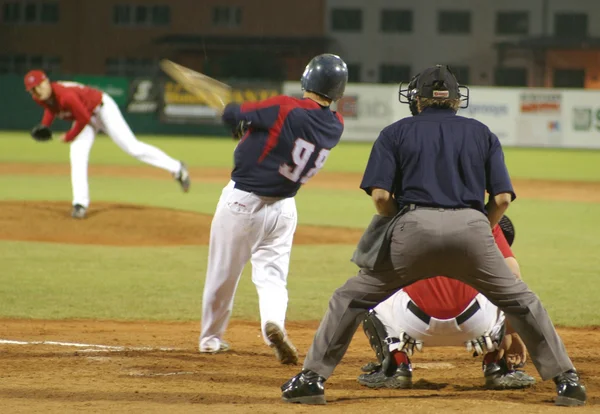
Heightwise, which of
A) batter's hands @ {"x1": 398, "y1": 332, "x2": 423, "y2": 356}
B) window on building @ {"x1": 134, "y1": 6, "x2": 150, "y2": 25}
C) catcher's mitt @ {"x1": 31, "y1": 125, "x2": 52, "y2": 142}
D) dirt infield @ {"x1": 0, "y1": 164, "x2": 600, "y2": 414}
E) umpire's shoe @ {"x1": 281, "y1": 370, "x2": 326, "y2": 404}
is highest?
window on building @ {"x1": 134, "y1": 6, "x2": 150, "y2": 25}

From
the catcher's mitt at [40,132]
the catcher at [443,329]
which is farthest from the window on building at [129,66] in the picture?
the catcher at [443,329]

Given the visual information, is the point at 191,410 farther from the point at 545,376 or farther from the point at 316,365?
the point at 545,376

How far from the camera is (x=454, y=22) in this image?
58.7 meters

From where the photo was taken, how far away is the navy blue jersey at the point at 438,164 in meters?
4.98

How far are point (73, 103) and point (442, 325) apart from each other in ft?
29.2

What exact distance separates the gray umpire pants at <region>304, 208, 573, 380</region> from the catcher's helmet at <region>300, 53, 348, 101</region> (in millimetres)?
1413

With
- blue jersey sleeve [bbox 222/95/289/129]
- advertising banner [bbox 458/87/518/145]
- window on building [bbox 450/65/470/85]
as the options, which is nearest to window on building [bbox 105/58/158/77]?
window on building [bbox 450/65/470/85]

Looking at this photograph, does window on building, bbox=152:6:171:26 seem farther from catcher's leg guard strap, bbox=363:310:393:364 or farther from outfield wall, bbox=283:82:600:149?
catcher's leg guard strap, bbox=363:310:393:364

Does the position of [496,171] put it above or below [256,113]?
below

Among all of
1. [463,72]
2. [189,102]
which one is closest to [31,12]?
[463,72]

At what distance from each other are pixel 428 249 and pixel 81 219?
30.8ft

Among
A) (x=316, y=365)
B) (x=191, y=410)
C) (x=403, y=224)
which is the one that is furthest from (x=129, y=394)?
(x=403, y=224)

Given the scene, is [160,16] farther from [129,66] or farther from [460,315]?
[460,315]

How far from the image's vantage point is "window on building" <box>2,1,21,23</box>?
57719 mm
